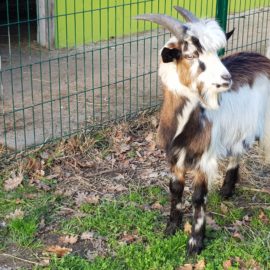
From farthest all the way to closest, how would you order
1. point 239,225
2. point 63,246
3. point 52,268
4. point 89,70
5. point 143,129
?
point 89,70 < point 143,129 < point 239,225 < point 63,246 < point 52,268

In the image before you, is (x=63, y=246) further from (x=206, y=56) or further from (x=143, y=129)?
(x=143, y=129)

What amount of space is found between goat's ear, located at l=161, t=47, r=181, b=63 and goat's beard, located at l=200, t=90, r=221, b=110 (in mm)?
266

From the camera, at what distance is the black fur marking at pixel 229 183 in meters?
4.37

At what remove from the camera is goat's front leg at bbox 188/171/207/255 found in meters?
3.71

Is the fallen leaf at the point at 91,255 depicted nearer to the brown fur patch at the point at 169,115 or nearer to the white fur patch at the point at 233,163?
the brown fur patch at the point at 169,115

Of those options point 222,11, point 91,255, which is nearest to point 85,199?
point 91,255

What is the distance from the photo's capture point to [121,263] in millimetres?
3639

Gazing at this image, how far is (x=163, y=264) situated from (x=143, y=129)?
2.04 meters

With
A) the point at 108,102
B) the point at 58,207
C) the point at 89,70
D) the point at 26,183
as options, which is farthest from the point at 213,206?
the point at 89,70

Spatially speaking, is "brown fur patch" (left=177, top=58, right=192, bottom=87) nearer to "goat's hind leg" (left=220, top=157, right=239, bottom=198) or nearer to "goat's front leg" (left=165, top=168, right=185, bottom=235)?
"goat's front leg" (left=165, top=168, right=185, bottom=235)

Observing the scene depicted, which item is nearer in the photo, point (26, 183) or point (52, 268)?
point (52, 268)

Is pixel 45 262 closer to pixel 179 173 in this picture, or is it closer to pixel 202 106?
pixel 179 173

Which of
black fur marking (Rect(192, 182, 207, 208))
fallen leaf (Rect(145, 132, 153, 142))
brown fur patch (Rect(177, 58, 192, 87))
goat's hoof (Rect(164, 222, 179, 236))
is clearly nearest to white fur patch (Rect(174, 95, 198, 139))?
brown fur patch (Rect(177, 58, 192, 87))

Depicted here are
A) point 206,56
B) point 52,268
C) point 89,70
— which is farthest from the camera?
point 89,70
